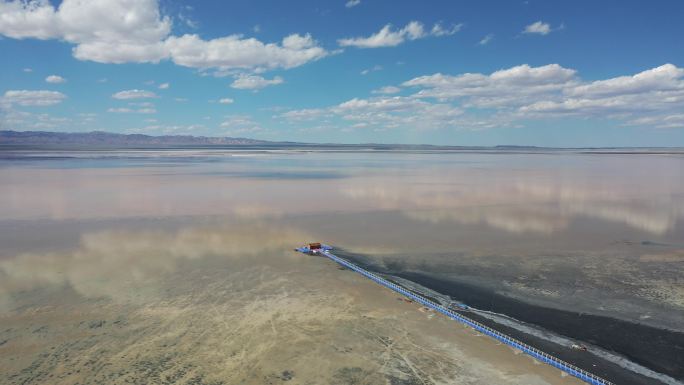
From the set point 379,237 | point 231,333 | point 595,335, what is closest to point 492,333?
point 595,335

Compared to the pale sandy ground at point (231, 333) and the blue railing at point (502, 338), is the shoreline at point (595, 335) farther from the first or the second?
the pale sandy ground at point (231, 333)

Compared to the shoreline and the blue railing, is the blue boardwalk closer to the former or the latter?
the blue railing

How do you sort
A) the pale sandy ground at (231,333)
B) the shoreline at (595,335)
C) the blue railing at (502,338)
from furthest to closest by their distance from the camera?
the shoreline at (595,335) < the pale sandy ground at (231,333) < the blue railing at (502,338)

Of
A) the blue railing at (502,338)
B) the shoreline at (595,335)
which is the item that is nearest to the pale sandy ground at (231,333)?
the blue railing at (502,338)

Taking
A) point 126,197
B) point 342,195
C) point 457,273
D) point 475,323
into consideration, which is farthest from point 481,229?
point 126,197

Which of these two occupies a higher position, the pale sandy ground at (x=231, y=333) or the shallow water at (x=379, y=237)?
the shallow water at (x=379, y=237)

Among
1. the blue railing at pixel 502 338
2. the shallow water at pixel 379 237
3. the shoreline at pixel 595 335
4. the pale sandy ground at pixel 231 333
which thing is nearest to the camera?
the blue railing at pixel 502 338

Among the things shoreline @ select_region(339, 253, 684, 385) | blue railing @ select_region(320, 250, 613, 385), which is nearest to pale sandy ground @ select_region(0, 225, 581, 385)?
blue railing @ select_region(320, 250, 613, 385)
